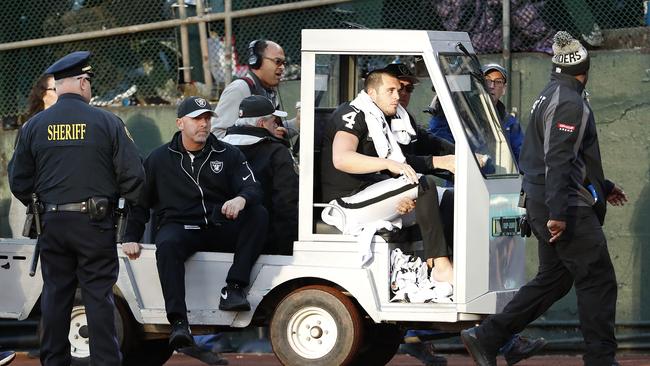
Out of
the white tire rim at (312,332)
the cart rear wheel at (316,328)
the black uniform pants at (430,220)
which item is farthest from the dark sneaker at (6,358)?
the black uniform pants at (430,220)

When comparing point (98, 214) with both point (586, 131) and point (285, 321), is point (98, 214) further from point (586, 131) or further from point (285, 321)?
point (586, 131)

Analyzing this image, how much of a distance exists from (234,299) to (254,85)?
1.98 meters

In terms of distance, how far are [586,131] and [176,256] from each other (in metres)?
2.69

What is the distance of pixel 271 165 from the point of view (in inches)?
367

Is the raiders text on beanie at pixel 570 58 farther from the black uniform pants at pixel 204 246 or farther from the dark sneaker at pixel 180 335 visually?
the dark sneaker at pixel 180 335

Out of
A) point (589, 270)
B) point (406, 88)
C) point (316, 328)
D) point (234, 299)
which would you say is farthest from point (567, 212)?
point (234, 299)

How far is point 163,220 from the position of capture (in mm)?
9133

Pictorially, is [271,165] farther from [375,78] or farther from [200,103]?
[375,78]

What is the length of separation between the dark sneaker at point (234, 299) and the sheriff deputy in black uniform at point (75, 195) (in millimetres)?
826

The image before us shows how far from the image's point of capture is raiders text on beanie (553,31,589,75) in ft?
26.4

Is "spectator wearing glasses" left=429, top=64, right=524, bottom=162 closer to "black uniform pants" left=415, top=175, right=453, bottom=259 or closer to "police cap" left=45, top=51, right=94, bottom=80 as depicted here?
"black uniform pants" left=415, top=175, right=453, bottom=259

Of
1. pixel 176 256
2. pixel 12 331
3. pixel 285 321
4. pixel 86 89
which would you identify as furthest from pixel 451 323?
pixel 12 331

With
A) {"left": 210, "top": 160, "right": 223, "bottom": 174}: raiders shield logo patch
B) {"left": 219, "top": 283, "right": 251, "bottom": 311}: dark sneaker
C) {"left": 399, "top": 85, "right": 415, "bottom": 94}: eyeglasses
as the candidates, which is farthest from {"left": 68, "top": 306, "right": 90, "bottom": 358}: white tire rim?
{"left": 399, "top": 85, "right": 415, "bottom": 94}: eyeglasses

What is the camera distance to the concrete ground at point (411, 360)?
35.2 ft
